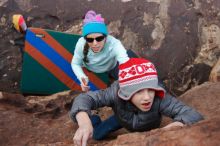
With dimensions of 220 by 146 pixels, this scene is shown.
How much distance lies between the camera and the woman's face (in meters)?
3.48

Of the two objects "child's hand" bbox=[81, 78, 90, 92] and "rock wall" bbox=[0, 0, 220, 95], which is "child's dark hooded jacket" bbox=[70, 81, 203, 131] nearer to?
"child's hand" bbox=[81, 78, 90, 92]

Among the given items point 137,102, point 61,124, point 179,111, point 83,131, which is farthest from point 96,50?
point 83,131

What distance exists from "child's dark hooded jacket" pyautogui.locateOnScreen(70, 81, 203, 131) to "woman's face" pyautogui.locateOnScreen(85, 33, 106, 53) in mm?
901

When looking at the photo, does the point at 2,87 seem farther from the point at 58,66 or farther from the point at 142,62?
the point at 142,62

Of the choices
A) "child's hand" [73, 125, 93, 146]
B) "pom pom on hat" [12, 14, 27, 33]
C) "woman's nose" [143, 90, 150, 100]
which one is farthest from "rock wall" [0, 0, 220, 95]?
"child's hand" [73, 125, 93, 146]

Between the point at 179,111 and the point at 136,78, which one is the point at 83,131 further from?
the point at 179,111

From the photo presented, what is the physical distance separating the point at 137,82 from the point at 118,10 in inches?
92.3

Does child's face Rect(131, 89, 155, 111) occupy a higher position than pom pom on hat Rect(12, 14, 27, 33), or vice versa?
pom pom on hat Rect(12, 14, 27, 33)

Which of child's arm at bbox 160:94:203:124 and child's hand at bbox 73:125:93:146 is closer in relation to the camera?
child's hand at bbox 73:125:93:146

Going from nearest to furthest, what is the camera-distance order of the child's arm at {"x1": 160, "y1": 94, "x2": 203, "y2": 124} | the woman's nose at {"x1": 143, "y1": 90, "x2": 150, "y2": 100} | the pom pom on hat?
the child's arm at {"x1": 160, "y1": 94, "x2": 203, "y2": 124} < the woman's nose at {"x1": 143, "y1": 90, "x2": 150, "y2": 100} < the pom pom on hat

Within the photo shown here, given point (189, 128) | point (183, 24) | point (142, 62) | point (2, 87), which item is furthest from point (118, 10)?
point (189, 128)

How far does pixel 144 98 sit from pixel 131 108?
0.22m

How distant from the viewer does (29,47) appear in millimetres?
4590

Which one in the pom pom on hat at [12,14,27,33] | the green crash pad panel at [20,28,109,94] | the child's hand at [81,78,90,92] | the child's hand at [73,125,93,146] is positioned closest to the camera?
the child's hand at [73,125,93,146]
